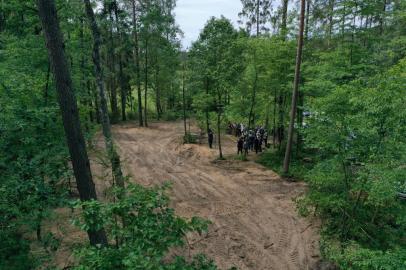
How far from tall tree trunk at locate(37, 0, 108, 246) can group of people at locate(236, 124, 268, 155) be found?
42.7ft

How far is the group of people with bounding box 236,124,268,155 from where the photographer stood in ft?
61.4

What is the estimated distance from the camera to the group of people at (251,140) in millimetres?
18703

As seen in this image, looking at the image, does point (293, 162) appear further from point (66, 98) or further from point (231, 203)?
point (66, 98)

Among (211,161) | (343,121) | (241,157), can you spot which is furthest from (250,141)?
(343,121)

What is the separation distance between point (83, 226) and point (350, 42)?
13.9 m

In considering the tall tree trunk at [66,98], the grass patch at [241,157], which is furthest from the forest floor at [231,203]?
the tall tree trunk at [66,98]

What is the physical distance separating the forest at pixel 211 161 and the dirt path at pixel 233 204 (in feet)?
0.21

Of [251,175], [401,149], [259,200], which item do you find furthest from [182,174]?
[401,149]

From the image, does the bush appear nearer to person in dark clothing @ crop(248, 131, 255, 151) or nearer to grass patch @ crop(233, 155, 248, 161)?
grass patch @ crop(233, 155, 248, 161)

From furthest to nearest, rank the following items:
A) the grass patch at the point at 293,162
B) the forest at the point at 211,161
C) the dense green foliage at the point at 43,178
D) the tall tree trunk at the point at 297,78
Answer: the grass patch at the point at 293,162, the tall tree trunk at the point at 297,78, the forest at the point at 211,161, the dense green foliage at the point at 43,178

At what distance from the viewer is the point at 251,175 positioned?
15.9 meters

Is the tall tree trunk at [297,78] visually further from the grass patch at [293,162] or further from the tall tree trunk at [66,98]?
the tall tree trunk at [66,98]

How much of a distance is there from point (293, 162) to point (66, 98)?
13.9m

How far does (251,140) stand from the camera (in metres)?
19.7
